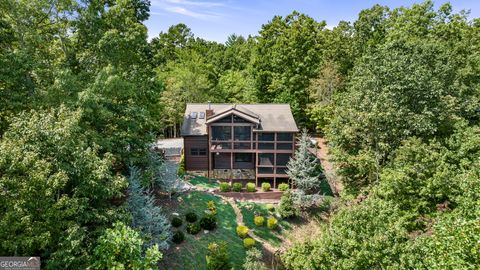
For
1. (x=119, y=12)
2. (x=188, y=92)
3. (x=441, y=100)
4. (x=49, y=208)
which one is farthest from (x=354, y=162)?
(x=188, y=92)

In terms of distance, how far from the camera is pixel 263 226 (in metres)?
26.2

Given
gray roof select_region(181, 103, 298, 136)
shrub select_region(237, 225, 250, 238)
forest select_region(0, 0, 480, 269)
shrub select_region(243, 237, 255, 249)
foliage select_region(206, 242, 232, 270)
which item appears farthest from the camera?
gray roof select_region(181, 103, 298, 136)

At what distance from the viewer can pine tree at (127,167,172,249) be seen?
1928 cm

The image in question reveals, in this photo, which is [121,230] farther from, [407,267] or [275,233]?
[275,233]

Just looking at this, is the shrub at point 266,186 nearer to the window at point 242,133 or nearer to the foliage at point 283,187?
the foliage at point 283,187

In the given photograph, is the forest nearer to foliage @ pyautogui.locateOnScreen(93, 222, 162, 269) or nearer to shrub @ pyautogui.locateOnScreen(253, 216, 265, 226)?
foliage @ pyautogui.locateOnScreen(93, 222, 162, 269)

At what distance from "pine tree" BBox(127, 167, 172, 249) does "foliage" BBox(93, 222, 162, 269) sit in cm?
608

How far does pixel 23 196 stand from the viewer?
12.0 metres

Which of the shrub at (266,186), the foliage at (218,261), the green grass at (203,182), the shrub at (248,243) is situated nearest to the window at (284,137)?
the shrub at (266,186)

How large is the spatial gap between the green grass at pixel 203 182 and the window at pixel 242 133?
5.20 meters

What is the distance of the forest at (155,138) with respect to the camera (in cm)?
1205

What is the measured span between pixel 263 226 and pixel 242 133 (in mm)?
9995

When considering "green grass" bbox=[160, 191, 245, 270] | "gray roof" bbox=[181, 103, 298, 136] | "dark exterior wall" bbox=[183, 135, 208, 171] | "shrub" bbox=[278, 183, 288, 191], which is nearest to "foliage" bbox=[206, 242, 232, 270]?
"green grass" bbox=[160, 191, 245, 270]

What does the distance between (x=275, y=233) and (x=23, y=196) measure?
61.7 ft
